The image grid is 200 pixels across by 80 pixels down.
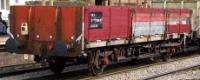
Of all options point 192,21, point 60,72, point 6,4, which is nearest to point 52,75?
point 60,72

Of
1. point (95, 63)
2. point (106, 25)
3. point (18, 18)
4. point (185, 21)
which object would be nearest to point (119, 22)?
point (106, 25)

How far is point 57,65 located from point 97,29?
1.94 meters

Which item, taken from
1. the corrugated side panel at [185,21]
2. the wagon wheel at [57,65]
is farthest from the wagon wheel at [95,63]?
the corrugated side panel at [185,21]

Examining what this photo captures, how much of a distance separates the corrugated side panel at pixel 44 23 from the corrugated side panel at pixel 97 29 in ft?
3.09

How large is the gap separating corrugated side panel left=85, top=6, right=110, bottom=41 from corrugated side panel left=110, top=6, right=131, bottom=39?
319 mm

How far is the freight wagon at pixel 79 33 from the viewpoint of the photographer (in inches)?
564

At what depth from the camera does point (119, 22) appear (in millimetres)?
16312

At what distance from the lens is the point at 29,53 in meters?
15.0

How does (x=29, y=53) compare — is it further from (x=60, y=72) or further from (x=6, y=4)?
(x=6, y=4)

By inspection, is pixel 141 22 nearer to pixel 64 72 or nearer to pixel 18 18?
pixel 64 72

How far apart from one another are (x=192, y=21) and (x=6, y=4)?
1156cm

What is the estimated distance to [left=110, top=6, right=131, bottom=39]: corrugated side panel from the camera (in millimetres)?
15891

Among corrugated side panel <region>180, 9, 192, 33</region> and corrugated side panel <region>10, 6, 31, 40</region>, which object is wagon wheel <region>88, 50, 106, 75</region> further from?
corrugated side panel <region>180, 9, 192, 33</region>

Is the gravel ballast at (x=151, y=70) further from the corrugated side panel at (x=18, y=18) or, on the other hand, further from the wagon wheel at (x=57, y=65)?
the corrugated side panel at (x=18, y=18)
